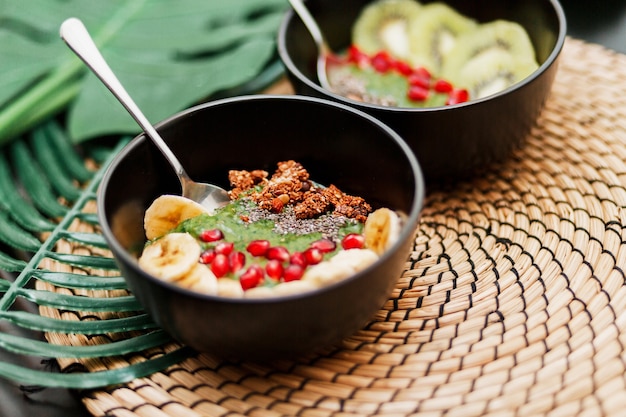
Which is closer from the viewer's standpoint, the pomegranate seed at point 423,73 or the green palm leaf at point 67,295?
the green palm leaf at point 67,295

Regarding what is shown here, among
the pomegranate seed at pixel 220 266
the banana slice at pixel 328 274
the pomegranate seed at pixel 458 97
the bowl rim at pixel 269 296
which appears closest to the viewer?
the bowl rim at pixel 269 296

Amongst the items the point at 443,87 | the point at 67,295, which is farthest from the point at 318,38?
the point at 67,295

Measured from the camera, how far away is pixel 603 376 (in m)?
1.25

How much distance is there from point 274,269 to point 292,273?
0.12ft

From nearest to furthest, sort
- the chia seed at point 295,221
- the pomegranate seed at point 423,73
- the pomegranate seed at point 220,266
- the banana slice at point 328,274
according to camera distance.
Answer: the banana slice at point 328,274 < the pomegranate seed at point 220,266 < the chia seed at point 295,221 < the pomegranate seed at point 423,73

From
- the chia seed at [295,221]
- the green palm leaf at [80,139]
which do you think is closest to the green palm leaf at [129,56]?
the green palm leaf at [80,139]

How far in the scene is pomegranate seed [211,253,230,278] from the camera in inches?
55.6

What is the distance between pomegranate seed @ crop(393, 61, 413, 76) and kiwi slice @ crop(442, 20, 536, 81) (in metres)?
0.11

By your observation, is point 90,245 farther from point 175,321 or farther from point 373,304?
point 373,304

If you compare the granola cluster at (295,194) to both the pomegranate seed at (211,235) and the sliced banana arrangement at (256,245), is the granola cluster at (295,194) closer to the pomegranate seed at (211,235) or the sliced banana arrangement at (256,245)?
the sliced banana arrangement at (256,245)

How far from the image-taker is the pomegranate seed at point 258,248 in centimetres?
145

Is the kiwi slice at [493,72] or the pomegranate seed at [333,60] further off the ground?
the pomegranate seed at [333,60]

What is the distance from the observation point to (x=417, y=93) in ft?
6.33

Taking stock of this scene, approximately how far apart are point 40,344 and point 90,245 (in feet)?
1.12
